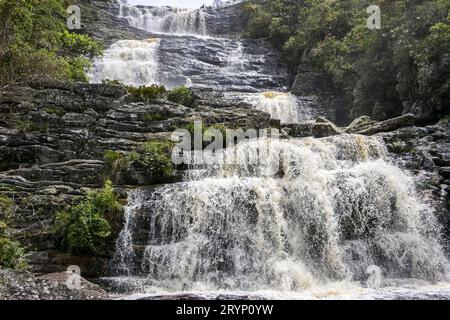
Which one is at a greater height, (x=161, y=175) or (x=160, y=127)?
(x=160, y=127)

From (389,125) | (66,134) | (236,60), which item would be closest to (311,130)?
(389,125)

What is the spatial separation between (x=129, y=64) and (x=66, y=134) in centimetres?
1235

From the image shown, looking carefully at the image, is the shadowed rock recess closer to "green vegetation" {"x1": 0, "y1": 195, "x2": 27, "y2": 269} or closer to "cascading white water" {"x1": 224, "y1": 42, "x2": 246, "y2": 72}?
"green vegetation" {"x1": 0, "y1": 195, "x2": 27, "y2": 269}

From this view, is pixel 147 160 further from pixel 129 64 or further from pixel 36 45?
pixel 129 64

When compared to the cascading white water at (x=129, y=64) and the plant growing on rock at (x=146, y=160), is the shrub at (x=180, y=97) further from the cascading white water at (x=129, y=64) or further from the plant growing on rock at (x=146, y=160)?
the cascading white water at (x=129, y=64)

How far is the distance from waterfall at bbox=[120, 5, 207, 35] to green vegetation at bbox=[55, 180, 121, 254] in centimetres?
2533

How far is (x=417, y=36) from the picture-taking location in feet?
68.5

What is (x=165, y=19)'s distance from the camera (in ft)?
119

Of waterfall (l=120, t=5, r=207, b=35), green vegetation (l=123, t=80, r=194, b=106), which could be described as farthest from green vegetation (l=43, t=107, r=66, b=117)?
waterfall (l=120, t=5, r=207, b=35)

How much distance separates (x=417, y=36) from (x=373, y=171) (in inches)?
397

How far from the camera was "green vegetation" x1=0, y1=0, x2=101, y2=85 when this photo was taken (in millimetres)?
17156

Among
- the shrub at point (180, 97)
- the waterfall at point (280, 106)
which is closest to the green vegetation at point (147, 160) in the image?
the shrub at point (180, 97)

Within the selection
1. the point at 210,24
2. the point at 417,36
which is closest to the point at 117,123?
the point at 417,36
